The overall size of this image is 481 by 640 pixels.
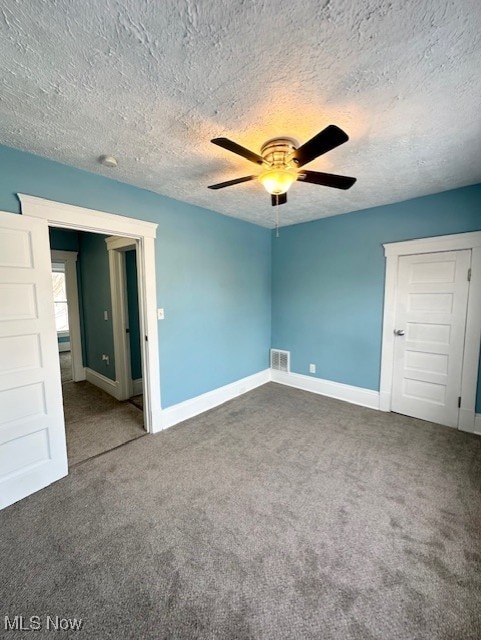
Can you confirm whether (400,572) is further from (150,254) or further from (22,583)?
(150,254)

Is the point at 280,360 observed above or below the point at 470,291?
below

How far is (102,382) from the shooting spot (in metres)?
4.19

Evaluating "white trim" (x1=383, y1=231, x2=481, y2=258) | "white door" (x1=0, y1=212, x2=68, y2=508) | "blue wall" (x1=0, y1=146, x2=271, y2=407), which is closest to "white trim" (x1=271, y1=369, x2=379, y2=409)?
"blue wall" (x1=0, y1=146, x2=271, y2=407)

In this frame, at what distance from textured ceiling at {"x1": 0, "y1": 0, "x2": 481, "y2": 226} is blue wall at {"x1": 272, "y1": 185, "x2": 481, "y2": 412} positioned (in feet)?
2.65

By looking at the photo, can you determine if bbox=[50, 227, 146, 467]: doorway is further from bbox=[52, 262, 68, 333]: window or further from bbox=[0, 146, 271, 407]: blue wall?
bbox=[52, 262, 68, 333]: window

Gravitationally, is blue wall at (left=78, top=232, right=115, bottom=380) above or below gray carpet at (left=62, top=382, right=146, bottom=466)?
above

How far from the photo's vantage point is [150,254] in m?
2.72

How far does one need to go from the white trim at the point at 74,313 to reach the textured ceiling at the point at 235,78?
8.60 ft

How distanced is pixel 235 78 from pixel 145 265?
71.3 inches

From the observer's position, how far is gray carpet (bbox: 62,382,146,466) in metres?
2.62

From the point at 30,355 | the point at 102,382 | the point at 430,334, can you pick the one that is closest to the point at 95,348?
the point at 102,382

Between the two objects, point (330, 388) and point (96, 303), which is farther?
point (96, 303)

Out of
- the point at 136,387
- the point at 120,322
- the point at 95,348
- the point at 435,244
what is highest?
the point at 435,244

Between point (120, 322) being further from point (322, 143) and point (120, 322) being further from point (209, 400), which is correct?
point (322, 143)
